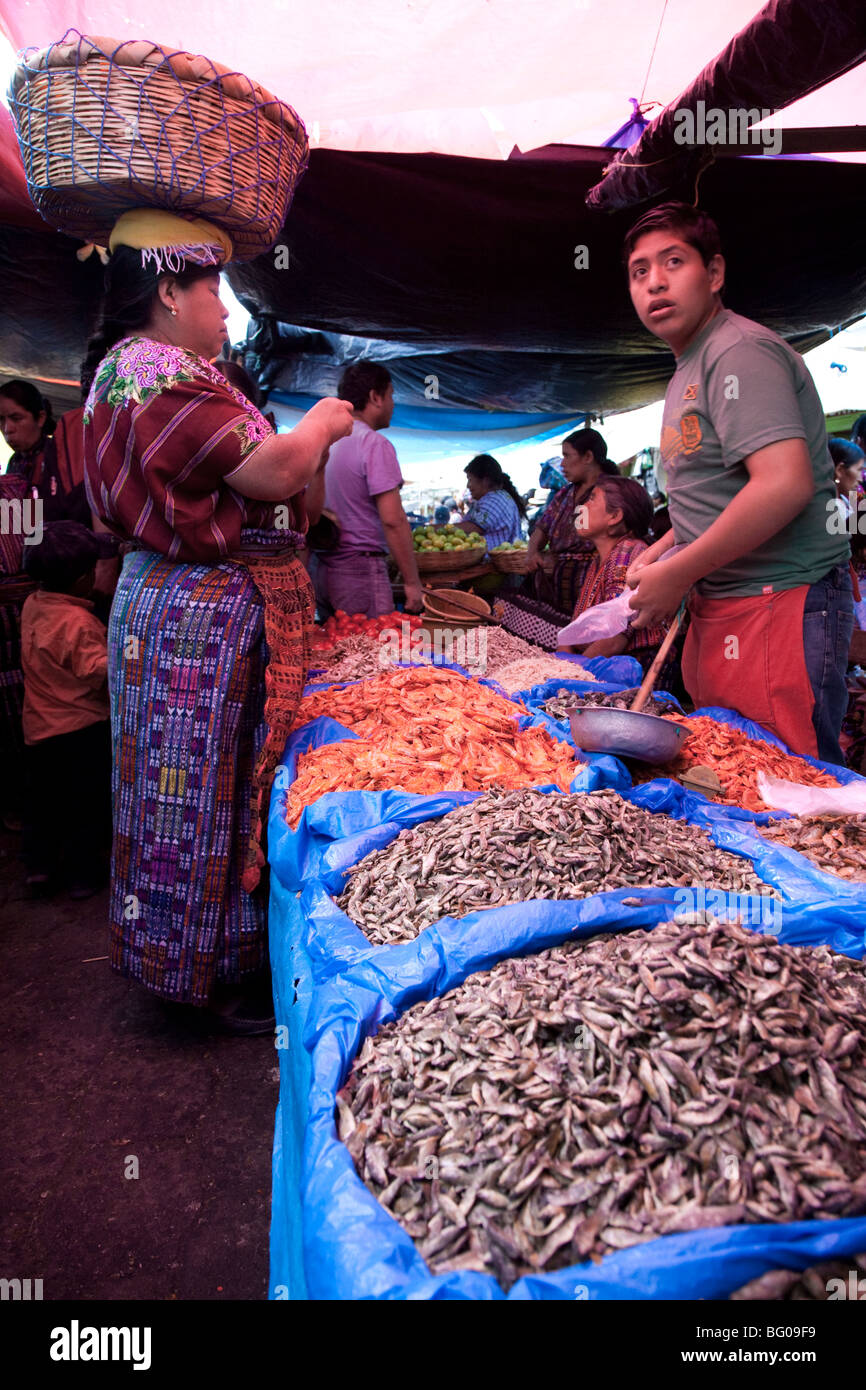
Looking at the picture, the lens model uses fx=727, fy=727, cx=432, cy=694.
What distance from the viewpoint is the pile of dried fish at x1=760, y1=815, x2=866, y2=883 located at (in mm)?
1666

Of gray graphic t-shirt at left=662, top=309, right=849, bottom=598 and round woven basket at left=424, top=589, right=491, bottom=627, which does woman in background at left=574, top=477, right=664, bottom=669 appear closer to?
round woven basket at left=424, top=589, right=491, bottom=627

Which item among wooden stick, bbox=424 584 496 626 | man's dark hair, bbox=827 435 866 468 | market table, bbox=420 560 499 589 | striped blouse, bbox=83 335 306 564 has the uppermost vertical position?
man's dark hair, bbox=827 435 866 468

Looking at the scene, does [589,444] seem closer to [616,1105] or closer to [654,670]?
[654,670]

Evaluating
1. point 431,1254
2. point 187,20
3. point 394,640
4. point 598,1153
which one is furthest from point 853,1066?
point 187,20

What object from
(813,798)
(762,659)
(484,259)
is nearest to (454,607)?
(484,259)

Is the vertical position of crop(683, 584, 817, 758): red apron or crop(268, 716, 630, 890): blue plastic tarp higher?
crop(683, 584, 817, 758): red apron

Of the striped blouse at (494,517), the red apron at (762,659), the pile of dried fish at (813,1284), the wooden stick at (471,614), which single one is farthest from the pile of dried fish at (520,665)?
the striped blouse at (494,517)

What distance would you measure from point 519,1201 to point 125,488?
2061mm

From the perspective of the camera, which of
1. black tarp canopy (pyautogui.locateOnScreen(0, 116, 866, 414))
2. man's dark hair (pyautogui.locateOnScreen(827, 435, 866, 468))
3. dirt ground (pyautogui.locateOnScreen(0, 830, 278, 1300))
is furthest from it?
man's dark hair (pyautogui.locateOnScreen(827, 435, 866, 468))

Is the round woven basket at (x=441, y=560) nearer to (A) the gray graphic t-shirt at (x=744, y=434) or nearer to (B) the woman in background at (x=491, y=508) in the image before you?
(B) the woman in background at (x=491, y=508)

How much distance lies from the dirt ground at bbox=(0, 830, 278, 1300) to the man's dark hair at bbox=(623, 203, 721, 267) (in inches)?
120

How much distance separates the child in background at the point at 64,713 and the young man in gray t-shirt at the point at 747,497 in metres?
2.89

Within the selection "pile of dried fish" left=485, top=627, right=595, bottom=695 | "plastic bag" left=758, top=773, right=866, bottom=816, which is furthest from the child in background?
"plastic bag" left=758, top=773, right=866, bottom=816
